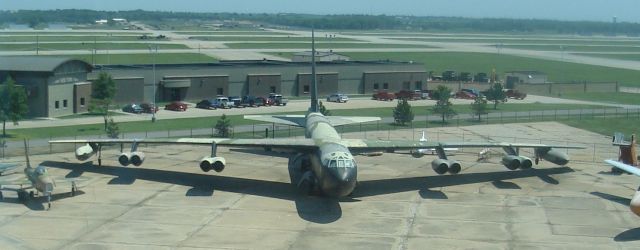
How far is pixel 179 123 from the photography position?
86.0m

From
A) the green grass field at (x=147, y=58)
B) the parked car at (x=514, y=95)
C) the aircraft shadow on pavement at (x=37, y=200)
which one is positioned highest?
the green grass field at (x=147, y=58)

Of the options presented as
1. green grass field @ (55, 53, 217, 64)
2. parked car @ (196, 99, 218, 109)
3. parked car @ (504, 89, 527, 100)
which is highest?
green grass field @ (55, 53, 217, 64)

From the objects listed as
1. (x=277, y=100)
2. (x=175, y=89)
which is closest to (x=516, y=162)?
(x=277, y=100)

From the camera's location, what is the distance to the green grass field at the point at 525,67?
15700cm

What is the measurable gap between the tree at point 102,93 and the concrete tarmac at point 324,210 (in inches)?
1050

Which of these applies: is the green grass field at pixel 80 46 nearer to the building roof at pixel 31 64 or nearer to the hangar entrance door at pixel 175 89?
the hangar entrance door at pixel 175 89

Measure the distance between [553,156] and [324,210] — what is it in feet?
65.3

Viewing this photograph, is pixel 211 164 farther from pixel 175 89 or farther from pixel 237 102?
pixel 175 89

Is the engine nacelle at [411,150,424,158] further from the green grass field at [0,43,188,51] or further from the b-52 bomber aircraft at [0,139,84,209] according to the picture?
the green grass field at [0,43,188,51]

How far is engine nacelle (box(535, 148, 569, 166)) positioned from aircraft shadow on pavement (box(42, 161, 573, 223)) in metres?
0.77

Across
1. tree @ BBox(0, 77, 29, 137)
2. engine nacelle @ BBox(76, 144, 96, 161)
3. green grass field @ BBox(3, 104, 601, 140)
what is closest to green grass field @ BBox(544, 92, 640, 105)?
green grass field @ BBox(3, 104, 601, 140)

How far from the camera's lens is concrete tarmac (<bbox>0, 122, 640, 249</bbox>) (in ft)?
132

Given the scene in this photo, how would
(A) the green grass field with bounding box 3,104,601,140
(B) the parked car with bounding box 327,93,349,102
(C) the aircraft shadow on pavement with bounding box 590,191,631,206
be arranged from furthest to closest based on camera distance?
(B) the parked car with bounding box 327,93,349,102 → (A) the green grass field with bounding box 3,104,601,140 → (C) the aircraft shadow on pavement with bounding box 590,191,631,206

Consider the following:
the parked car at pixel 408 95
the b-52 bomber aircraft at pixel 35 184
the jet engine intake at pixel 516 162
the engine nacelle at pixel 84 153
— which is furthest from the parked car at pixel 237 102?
the b-52 bomber aircraft at pixel 35 184
